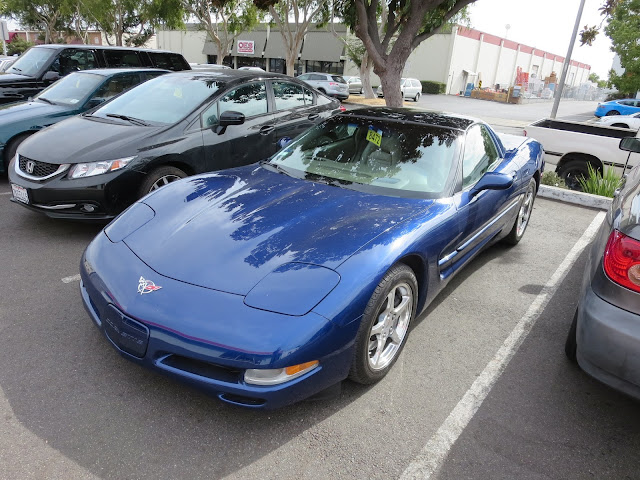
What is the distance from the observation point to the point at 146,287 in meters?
2.42

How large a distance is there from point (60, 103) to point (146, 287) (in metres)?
5.43

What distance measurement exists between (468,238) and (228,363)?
7.14 ft

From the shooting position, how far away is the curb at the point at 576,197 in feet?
22.3

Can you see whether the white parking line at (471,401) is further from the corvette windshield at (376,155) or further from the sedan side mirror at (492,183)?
the corvette windshield at (376,155)

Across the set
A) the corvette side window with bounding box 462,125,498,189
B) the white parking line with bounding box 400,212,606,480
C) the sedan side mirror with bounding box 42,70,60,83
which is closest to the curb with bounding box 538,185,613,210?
the white parking line with bounding box 400,212,606,480

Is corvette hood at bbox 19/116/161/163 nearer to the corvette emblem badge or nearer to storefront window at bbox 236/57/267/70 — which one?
the corvette emblem badge

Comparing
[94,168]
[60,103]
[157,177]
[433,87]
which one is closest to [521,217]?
[157,177]

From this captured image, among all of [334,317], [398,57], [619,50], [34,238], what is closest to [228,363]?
[334,317]

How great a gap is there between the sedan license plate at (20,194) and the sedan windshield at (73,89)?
2416mm

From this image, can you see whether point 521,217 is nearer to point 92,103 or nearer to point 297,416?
point 297,416

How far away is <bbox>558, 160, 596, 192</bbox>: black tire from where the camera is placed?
7.78m

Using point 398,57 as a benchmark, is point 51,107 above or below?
below

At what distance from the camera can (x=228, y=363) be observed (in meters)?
2.18

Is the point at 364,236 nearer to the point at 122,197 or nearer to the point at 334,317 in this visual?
the point at 334,317
